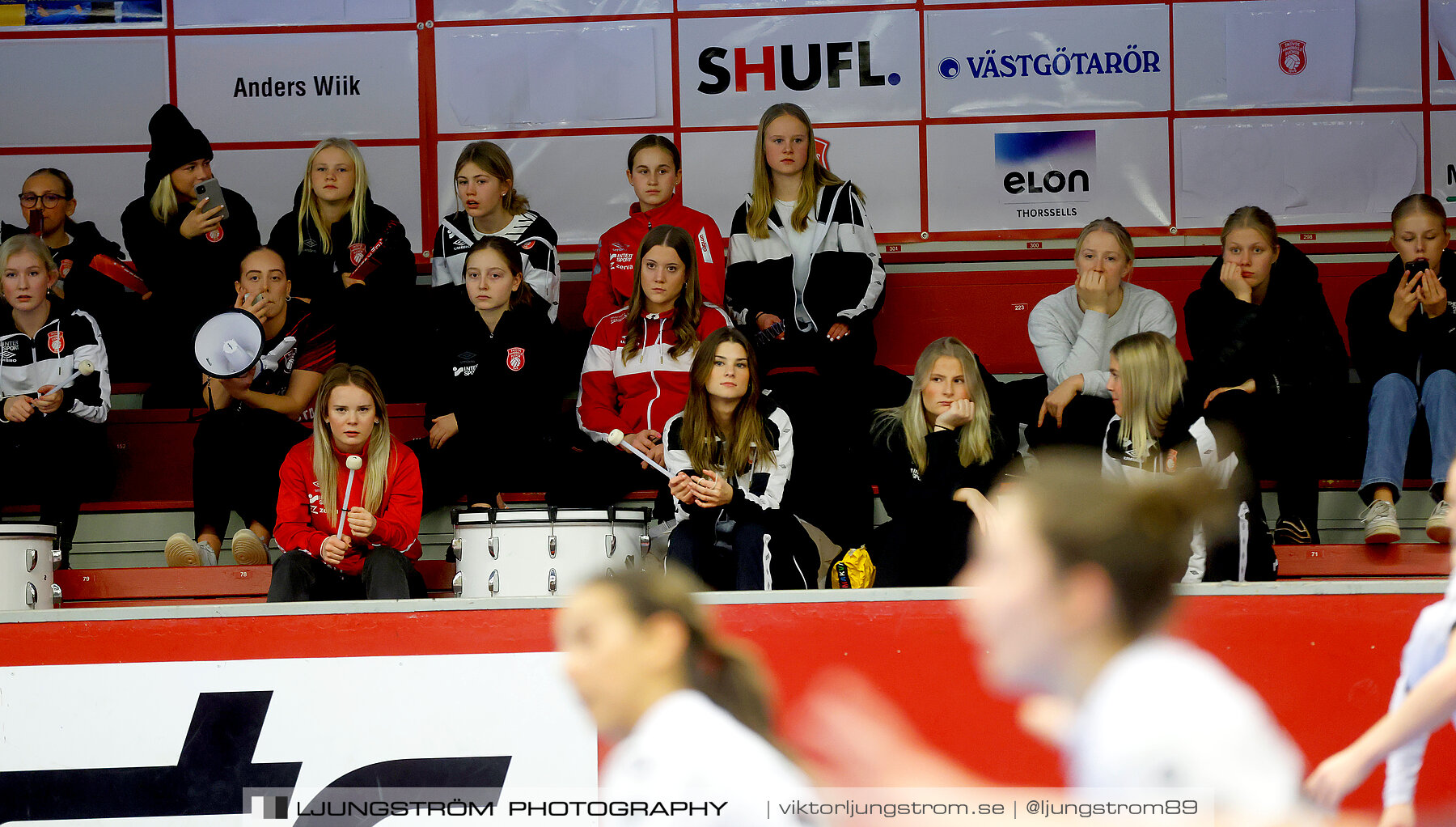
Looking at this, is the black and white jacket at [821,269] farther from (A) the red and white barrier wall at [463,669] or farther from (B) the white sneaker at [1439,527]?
(A) the red and white barrier wall at [463,669]

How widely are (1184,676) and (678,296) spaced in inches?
172

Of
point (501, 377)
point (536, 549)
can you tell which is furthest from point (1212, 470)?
point (501, 377)

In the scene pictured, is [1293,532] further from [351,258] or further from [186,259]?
[186,259]

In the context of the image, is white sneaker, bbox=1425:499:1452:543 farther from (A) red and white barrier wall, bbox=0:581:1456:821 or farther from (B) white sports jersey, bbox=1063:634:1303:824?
(B) white sports jersey, bbox=1063:634:1303:824

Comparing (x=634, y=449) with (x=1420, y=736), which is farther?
(x=634, y=449)

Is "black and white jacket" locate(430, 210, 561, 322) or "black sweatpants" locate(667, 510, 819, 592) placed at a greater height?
"black and white jacket" locate(430, 210, 561, 322)

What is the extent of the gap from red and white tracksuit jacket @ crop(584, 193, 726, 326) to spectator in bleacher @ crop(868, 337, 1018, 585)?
5.56 ft

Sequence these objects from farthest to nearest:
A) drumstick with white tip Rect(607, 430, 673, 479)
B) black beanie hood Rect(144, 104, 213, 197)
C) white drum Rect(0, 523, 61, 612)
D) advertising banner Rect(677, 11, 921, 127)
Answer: advertising banner Rect(677, 11, 921, 127), black beanie hood Rect(144, 104, 213, 197), drumstick with white tip Rect(607, 430, 673, 479), white drum Rect(0, 523, 61, 612)

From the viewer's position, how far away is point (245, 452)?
18.2 ft

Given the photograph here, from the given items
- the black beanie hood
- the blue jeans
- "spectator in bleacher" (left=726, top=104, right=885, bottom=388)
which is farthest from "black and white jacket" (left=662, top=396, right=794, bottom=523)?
the black beanie hood

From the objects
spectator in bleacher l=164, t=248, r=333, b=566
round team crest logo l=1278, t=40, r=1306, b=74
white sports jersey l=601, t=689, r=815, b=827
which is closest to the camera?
white sports jersey l=601, t=689, r=815, b=827

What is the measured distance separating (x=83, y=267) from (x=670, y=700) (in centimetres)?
559

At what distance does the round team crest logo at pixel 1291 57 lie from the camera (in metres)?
7.28

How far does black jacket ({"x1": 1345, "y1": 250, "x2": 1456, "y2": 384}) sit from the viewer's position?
18.6 feet
